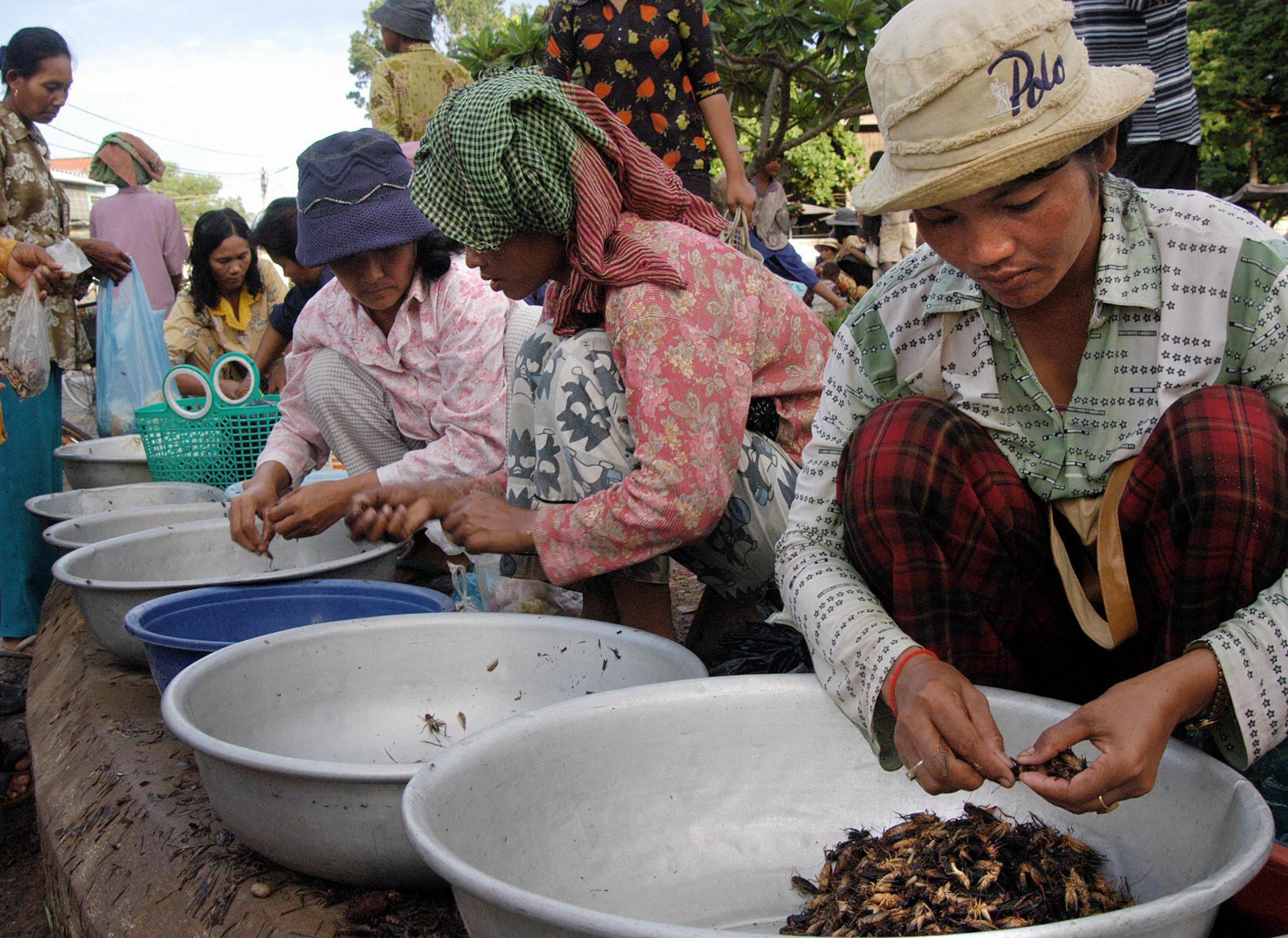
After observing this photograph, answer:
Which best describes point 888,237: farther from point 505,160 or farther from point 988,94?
point 988,94

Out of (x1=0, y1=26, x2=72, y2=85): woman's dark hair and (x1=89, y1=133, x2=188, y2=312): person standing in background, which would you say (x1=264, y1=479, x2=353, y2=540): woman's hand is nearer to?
(x1=0, y1=26, x2=72, y2=85): woman's dark hair

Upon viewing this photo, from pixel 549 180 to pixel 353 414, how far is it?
3.61 ft

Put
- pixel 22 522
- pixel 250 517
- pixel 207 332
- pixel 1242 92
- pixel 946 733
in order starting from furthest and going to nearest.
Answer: pixel 1242 92
pixel 207 332
pixel 22 522
pixel 250 517
pixel 946 733

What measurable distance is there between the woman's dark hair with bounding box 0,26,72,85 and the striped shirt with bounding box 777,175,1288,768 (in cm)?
321

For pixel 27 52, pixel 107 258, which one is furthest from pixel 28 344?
pixel 27 52

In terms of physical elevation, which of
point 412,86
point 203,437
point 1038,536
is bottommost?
point 203,437

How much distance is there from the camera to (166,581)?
2170 mm

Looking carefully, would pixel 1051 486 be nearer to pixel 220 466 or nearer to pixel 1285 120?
pixel 220 466

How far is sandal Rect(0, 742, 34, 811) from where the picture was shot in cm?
236

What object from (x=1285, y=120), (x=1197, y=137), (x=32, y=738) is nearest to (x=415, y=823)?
(x=32, y=738)

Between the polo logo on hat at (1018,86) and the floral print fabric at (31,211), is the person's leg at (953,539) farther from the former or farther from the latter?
the floral print fabric at (31,211)

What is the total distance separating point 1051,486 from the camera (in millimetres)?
1240

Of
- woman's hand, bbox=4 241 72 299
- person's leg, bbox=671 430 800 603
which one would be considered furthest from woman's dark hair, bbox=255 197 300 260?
person's leg, bbox=671 430 800 603

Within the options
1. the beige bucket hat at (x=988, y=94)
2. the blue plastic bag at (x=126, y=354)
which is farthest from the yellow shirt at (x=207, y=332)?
the beige bucket hat at (x=988, y=94)
